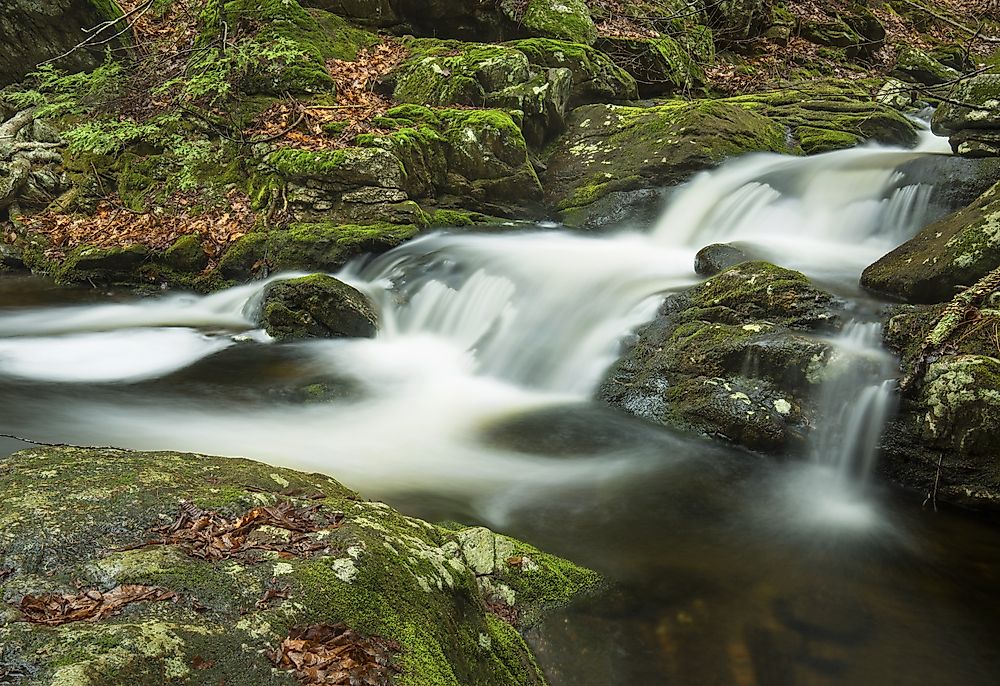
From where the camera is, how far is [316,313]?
751cm

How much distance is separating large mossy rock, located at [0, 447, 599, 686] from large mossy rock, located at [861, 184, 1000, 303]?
16.1 feet

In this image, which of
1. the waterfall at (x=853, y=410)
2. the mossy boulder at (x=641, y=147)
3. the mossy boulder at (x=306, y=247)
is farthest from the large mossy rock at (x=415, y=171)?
the waterfall at (x=853, y=410)

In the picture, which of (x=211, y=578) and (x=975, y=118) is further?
(x=975, y=118)

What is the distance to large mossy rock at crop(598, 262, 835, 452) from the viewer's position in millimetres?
5219

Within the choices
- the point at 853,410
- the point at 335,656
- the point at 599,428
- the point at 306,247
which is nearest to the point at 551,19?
the point at 306,247

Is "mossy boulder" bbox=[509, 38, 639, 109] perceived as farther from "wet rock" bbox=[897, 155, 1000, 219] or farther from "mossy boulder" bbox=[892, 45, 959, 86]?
"mossy boulder" bbox=[892, 45, 959, 86]

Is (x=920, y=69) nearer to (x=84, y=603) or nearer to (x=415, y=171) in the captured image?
(x=415, y=171)

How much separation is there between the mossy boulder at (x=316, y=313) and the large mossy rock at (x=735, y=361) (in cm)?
297

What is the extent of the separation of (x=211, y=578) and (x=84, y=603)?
0.27 metres

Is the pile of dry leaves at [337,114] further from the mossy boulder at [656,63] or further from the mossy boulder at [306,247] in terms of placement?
the mossy boulder at [656,63]

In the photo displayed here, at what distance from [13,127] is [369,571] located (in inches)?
486

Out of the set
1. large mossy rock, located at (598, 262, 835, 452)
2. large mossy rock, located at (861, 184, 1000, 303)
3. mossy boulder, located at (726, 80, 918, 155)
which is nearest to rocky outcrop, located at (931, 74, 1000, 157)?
mossy boulder, located at (726, 80, 918, 155)

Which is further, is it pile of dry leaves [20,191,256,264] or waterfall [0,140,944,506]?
pile of dry leaves [20,191,256,264]

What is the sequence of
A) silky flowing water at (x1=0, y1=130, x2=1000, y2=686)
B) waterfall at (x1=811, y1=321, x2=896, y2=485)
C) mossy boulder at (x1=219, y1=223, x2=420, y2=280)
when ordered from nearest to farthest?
silky flowing water at (x1=0, y1=130, x2=1000, y2=686)
waterfall at (x1=811, y1=321, x2=896, y2=485)
mossy boulder at (x1=219, y1=223, x2=420, y2=280)
